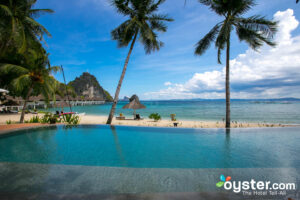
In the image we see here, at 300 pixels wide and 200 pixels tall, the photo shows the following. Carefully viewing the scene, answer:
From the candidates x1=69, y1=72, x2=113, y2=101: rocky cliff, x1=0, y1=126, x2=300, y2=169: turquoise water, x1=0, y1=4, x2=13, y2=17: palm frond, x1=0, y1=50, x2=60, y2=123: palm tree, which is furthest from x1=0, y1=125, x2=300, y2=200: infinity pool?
x1=69, y1=72, x2=113, y2=101: rocky cliff

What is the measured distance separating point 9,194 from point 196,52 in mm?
11143

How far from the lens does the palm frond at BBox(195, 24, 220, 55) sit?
378 inches

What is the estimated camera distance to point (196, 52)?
34.8 ft

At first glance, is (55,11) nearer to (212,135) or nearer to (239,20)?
(239,20)

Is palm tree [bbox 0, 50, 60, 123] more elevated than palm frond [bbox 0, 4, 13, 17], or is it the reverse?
palm frond [bbox 0, 4, 13, 17]

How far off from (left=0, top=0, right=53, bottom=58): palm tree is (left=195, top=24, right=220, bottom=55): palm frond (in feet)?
34.0

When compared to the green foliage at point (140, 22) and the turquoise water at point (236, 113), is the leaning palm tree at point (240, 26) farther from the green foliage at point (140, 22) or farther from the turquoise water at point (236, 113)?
the turquoise water at point (236, 113)

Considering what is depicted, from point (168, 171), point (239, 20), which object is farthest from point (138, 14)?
point (168, 171)

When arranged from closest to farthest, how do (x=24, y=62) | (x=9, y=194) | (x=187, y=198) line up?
(x=187, y=198)
(x=9, y=194)
(x=24, y=62)

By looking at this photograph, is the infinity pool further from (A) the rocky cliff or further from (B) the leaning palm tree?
(A) the rocky cliff

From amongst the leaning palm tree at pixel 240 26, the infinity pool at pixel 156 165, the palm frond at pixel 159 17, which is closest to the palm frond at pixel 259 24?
the leaning palm tree at pixel 240 26

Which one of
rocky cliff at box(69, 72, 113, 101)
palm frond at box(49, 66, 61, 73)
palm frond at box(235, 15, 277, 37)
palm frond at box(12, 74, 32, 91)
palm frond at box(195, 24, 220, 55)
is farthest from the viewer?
rocky cliff at box(69, 72, 113, 101)

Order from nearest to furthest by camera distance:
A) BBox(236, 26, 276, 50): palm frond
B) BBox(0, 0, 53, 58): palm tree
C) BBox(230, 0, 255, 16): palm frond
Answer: BBox(0, 0, 53, 58): palm tree < BBox(230, 0, 255, 16): palm frond < BBox(236, 26, 276, 50): palm frond

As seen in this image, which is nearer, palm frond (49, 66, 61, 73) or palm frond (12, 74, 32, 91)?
palm frond (12, 74, 32, 91)
